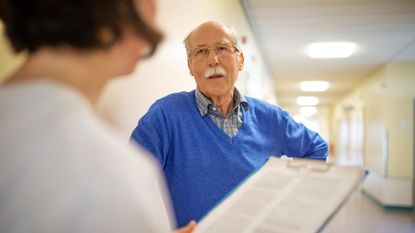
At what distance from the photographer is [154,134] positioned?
3.42 feet

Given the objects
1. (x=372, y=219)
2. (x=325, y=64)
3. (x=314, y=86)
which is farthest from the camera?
(x=314, y=86)

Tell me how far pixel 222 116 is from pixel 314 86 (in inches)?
298

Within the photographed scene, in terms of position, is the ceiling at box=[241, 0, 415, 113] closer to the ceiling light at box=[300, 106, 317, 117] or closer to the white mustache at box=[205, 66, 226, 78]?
the white mustache at box=[205, 66, 226, 78]

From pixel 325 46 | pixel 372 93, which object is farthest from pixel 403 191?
pixel 325 46

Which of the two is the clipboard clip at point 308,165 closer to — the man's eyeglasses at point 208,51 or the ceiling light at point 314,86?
the man's eyeglasses at point 208,51

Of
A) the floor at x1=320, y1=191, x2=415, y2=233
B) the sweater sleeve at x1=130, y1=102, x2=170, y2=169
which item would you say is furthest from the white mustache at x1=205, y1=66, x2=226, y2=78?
the floor at x1=320, y1=191, x2=415, y2=233

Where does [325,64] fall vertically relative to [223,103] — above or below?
above

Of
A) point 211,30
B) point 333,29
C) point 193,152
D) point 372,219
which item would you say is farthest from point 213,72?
point 372,219

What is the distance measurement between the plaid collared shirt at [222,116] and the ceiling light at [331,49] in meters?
3.51

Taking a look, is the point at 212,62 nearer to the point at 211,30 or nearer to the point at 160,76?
the point at 211,30

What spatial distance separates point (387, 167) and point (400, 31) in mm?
2600

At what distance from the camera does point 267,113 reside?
1.29 metres

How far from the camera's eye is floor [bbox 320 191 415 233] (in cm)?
417

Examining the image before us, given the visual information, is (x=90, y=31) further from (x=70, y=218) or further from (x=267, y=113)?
(x=267, y=113)
